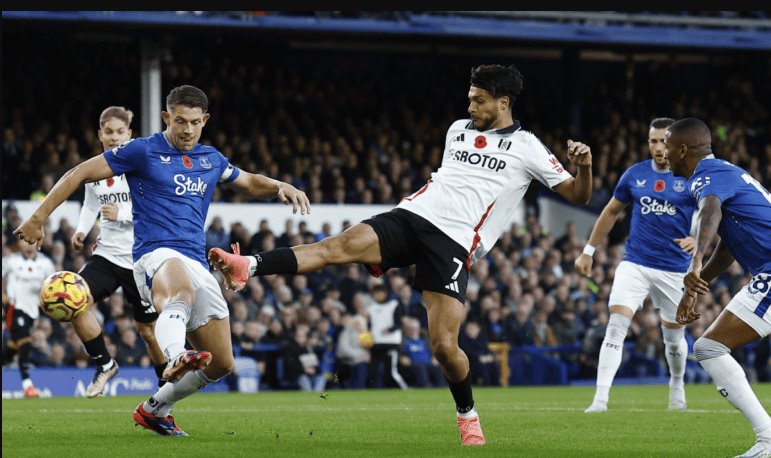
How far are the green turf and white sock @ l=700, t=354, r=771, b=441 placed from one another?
0.38 m

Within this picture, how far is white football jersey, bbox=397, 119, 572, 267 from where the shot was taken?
9469mm

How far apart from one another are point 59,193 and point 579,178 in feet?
11.9

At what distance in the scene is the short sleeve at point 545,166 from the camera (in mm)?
9430

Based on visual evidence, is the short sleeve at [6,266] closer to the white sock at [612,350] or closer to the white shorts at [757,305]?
the white sock at [612,350]

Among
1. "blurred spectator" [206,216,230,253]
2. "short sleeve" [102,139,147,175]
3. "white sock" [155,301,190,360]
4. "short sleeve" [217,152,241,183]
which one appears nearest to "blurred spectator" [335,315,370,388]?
"blurred spectator" [206,216,230,253]

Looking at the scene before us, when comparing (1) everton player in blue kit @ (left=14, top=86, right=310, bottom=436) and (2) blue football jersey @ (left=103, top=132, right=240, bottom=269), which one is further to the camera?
(2) blue football jersey @ (left=103, top=132, right=240, bottom=269)

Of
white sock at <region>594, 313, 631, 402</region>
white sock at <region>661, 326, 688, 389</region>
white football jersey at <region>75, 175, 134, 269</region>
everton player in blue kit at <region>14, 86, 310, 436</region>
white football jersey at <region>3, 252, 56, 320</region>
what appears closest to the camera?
everton player in blue kit at <region>14, 86, 310, 436</region>

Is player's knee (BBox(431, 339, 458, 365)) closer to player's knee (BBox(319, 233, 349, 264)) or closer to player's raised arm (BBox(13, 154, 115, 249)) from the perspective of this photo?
player's knee (BBox(319, 233, 349, 264))

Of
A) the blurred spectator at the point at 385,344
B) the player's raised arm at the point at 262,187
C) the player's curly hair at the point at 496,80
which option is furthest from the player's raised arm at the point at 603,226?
the blurred spectator at the point at 385,344

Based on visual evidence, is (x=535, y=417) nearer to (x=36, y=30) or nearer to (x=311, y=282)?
(x=311, y=282)

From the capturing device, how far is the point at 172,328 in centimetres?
874

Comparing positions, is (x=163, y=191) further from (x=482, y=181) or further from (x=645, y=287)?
(x=645, y=287)

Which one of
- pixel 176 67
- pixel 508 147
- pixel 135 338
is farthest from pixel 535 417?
pixel 176 67

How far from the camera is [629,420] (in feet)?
39.4
